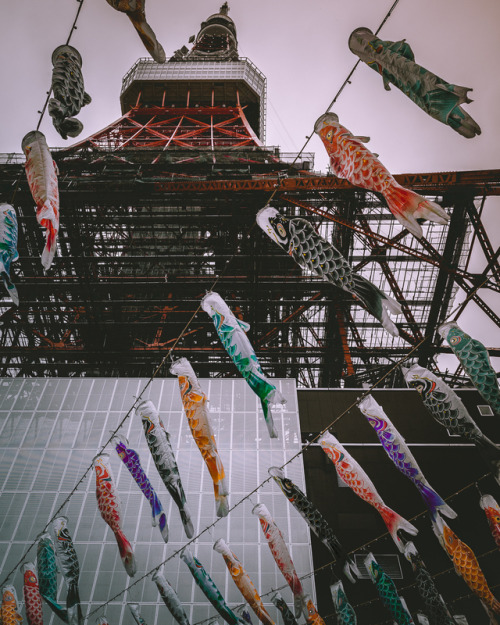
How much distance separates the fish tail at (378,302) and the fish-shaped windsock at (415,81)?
6.68ft

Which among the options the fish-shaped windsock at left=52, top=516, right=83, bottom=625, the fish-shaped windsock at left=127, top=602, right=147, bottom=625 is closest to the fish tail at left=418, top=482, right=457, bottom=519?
the fish-shaped windsock at left=127, top=602, right=147, bottom=625

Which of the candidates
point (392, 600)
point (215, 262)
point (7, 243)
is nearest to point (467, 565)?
point (392, 600)

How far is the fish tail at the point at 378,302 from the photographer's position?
5656 mm

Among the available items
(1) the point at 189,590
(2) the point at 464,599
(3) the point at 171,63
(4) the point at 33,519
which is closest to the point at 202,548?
(1) the point at 189,590

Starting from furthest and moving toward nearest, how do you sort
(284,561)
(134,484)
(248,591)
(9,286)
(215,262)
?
(215,262) < (134,484) < (284,561) < (248,591) < (9,286)

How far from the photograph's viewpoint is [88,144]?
1026 inches

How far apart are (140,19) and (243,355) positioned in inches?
170

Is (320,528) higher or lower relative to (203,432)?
lower

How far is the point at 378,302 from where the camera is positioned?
5809 mm

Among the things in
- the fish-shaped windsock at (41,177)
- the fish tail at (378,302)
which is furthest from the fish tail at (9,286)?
the fish tail at (378,302)

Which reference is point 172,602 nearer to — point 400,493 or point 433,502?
point 433,502

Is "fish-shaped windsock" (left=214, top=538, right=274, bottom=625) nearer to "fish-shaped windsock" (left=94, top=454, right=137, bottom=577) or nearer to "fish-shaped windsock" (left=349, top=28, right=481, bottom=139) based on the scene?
"fish-shaped windsock" (left=94, top=454, right=137, bottom=577)

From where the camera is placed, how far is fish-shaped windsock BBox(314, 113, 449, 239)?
5.27 meters

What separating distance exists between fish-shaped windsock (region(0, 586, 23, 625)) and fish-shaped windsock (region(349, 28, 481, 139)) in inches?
452
